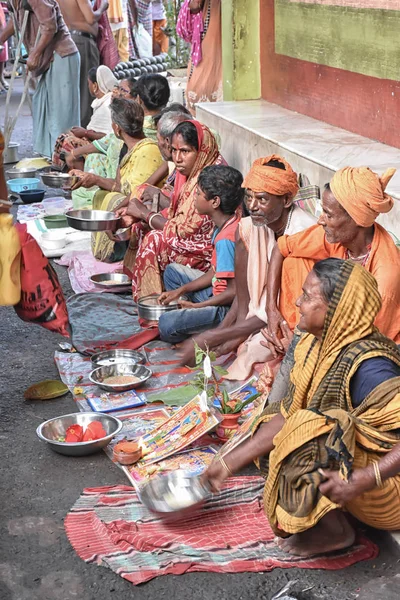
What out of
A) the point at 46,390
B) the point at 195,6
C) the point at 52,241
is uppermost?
the point at 195,6

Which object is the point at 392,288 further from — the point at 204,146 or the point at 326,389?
the point at 204,146

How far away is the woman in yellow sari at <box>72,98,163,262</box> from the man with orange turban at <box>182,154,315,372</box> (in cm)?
201

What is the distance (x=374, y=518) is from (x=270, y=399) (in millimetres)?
935

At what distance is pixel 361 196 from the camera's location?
4.01 meters

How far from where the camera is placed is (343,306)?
3.21 metres

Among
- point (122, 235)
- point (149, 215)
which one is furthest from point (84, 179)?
point (149, 215)

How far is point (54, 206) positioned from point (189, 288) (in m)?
3.76

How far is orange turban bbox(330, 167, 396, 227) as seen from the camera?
158 inches

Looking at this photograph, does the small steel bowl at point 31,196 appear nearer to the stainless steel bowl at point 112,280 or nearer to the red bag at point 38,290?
the stainless steel bowl at point 112,280

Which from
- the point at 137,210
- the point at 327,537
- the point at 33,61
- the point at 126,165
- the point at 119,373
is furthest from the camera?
the point at 33,61

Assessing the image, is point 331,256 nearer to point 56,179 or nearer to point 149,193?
point 149,193

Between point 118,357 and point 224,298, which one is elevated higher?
point 224,298

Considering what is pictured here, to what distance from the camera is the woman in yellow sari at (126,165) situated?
7.10m

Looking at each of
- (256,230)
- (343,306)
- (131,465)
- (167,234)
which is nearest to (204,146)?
(167,234)
